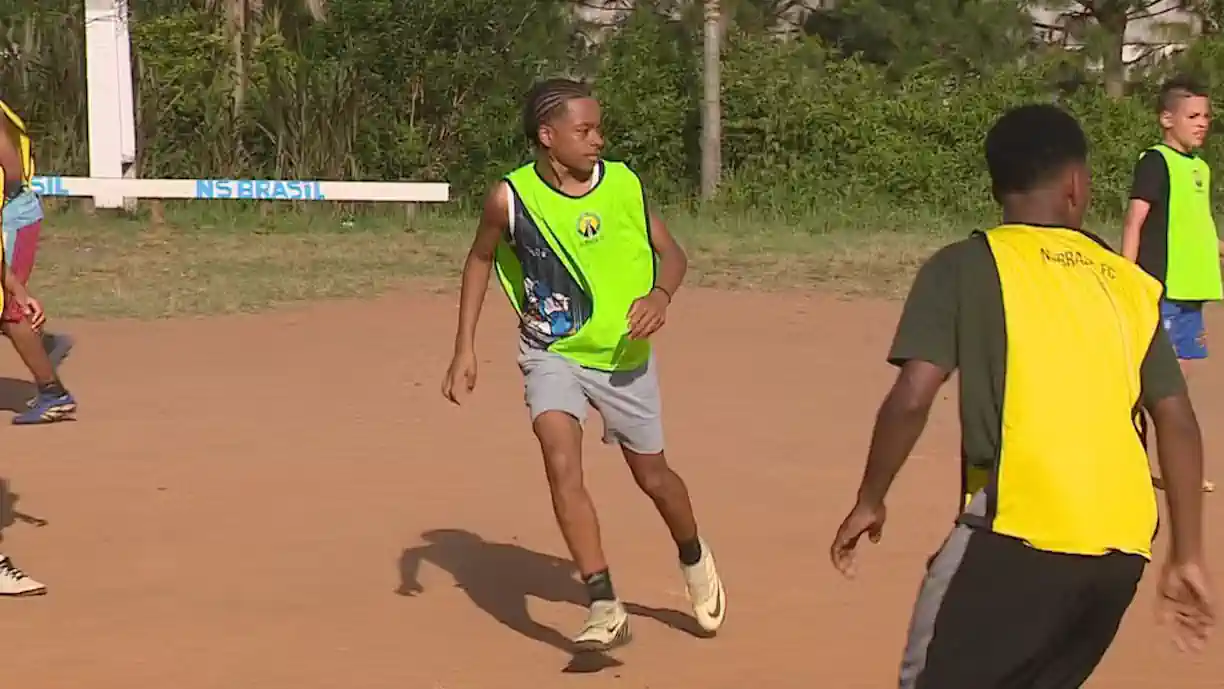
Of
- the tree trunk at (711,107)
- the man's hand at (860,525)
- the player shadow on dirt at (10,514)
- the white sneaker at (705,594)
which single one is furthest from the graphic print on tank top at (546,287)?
the tree trunk at (711,107)

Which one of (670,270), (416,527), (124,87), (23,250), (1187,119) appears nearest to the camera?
(670,270)

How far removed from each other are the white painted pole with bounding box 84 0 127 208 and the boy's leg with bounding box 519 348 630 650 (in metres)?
12.8

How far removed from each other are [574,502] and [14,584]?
→ 81.2 inches

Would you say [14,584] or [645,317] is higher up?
[645,317]

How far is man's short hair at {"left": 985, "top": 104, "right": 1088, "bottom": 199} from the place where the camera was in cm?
343

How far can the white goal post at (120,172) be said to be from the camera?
56.1ft

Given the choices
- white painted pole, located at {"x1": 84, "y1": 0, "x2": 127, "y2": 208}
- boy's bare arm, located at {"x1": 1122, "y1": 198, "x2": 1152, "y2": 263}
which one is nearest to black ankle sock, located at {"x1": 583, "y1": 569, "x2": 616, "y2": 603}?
boy's bare arm, located at {"x1": 1122, "y1": 198, "x2": 1152, "y2": 263}

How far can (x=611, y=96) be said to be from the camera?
1995 cm

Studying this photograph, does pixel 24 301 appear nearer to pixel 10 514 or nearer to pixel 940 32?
pixel 10 514

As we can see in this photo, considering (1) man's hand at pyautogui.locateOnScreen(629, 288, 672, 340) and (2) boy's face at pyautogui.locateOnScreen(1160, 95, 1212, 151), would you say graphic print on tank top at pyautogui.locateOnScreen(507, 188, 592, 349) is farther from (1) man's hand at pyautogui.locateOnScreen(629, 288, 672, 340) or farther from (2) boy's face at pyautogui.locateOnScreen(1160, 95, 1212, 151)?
(2) boy's face at pyautogui.locateOnScreen(1160, 95, 1212, 151)

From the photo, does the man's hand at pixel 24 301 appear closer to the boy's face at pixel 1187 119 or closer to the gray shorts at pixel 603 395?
the gray shorts at pixel 603 395

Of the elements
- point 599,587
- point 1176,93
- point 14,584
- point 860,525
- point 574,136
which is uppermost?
point 1176,93

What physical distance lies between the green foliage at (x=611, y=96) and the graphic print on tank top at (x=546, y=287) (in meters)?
13.9

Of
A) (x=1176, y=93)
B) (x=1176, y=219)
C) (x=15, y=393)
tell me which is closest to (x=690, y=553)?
(x=1176, y=219)
